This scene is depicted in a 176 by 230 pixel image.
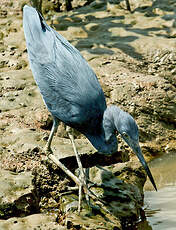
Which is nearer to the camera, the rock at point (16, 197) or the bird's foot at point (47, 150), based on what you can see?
the rock at point (16, 197)

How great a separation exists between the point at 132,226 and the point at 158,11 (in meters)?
5.88

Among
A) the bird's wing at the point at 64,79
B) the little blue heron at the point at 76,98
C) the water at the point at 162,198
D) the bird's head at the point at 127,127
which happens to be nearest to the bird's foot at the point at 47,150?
the little blue heron at the point at 76,98

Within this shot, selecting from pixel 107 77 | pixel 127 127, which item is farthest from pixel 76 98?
pixel 107 77

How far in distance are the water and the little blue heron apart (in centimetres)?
51

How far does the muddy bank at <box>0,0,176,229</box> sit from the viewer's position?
432 cm

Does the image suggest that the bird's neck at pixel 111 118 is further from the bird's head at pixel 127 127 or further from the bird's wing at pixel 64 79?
the bird's wing at pixel 64 79

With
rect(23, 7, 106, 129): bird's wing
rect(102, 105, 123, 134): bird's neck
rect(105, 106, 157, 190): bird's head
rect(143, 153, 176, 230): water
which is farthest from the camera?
rect(143, 153, 176, 230): water

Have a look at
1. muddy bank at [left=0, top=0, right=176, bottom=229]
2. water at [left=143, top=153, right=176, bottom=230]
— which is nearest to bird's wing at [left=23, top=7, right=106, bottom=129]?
muddy bank at [left=0, top=0, right=176, bottom=229]

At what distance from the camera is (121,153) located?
4418 millimetres

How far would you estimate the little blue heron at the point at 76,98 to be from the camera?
368 centimetres

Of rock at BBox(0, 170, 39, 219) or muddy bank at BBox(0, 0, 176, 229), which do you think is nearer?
rock at BBox(0, 170, 39, 219)

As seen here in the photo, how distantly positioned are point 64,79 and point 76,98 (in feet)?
0.82

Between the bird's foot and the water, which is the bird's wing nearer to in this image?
the bird's foot

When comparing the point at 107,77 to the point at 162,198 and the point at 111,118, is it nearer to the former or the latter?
the point at 162,198
